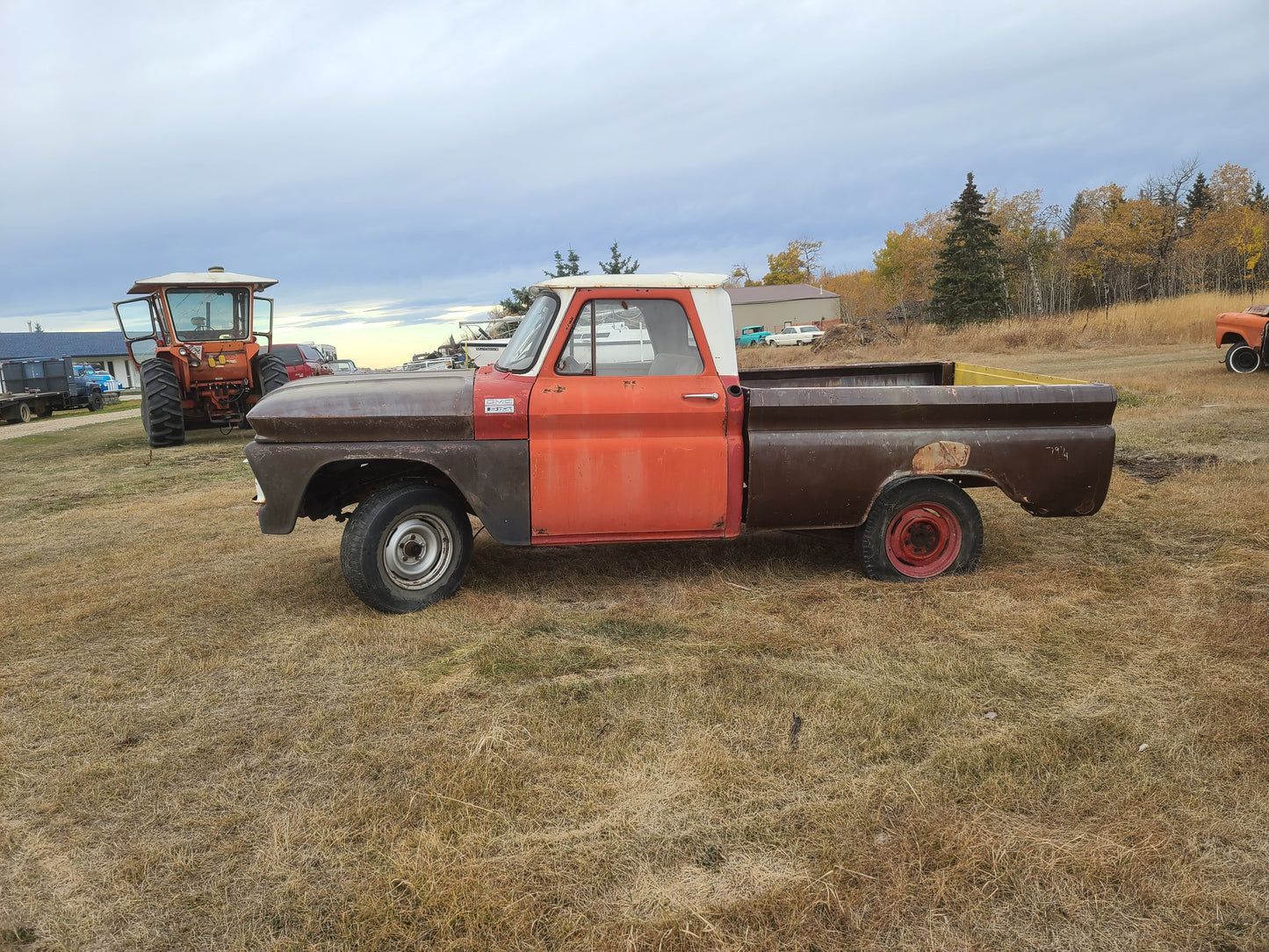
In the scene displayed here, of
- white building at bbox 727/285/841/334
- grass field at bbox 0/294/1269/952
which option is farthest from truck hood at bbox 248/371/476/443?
white building at bbox 727/285/841/334

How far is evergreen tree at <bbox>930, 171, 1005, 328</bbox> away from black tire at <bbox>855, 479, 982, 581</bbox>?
42923 millimetres

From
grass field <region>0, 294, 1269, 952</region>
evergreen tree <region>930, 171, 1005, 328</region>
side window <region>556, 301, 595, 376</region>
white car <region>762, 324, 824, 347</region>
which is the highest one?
evergreen tree <region>930, 171, 1005, 328</region>

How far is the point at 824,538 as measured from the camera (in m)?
5.61

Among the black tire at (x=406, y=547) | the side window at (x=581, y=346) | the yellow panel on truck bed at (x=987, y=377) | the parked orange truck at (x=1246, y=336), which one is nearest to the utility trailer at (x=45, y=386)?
the black tire at (x=406, y=547)

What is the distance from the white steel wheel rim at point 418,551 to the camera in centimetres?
496

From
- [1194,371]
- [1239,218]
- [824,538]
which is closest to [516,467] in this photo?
[824,538]

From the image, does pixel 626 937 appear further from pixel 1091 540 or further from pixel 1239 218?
pixel 1239 218

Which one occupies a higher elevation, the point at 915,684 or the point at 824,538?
the point at 824,538

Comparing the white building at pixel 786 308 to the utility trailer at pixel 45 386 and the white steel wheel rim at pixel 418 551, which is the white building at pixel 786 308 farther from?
the white steel wheel rim at pixel 418 551

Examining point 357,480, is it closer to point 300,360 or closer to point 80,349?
point 300,360

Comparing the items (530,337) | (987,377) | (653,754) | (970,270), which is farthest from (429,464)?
(970,270)

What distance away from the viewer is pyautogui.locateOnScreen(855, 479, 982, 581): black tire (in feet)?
17.2

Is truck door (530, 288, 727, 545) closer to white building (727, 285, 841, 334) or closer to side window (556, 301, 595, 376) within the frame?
side window (556, 301, 595, 376)

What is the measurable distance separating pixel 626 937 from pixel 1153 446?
878cm
